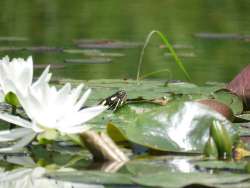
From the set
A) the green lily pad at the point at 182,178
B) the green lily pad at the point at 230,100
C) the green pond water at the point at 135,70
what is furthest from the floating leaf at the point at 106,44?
the green lily pad at the point at 182,178

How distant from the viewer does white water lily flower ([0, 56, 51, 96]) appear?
2.18 meters

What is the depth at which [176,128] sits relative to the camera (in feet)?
7.15

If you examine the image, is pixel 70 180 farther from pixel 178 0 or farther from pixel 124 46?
pixel 178 0

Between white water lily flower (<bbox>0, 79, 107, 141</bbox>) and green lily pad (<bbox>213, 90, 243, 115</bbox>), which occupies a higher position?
white water lily flower (<bbox>0, 79, 107, 141</bbox>)

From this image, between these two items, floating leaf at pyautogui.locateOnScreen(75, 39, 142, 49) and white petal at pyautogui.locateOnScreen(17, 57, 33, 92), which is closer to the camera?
white petal at pyautogui.locateOnScreen(17, 57, 33, 92)

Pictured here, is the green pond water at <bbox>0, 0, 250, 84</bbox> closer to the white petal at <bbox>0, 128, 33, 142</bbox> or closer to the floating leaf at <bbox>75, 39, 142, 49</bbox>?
the floating leaf at <bbox>75, 39, 142, 49</bbox>

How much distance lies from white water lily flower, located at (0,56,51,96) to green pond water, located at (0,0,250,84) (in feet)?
4.87

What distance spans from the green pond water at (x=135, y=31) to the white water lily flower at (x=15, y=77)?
1483 mm

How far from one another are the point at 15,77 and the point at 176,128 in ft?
1.25

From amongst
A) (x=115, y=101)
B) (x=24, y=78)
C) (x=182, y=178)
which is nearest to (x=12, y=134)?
(x=24, y=78)

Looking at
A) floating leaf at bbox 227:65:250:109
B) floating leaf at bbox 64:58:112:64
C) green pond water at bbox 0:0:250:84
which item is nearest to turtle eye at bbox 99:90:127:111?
floating leaf at bbox 227:65:250:109

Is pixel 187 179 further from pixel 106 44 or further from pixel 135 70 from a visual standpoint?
pixel 106 44

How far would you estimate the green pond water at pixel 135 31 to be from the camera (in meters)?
4.21

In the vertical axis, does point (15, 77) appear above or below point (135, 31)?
above
